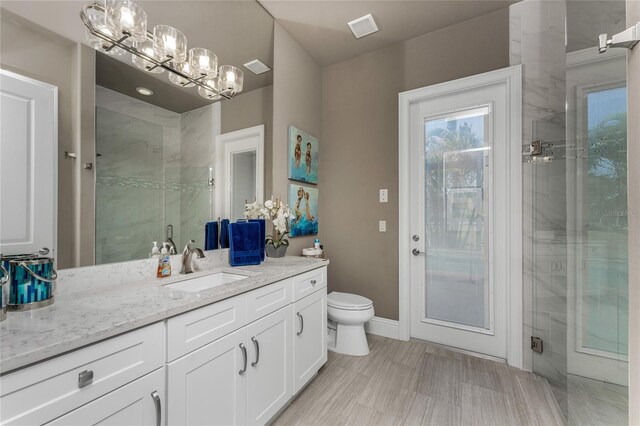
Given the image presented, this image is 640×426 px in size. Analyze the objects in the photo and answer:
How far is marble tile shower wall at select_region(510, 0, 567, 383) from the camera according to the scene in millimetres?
1868

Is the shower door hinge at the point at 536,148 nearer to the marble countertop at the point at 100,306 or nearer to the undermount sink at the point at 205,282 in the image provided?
the marble countertop at the point at 100,306

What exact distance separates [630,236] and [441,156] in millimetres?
1715

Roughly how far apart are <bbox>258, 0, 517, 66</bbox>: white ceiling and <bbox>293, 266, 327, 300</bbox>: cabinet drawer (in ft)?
6.96

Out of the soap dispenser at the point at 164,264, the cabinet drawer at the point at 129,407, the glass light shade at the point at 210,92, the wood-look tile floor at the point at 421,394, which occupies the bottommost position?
the wood-look tile floor at the point at 421,394

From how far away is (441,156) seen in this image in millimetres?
2465

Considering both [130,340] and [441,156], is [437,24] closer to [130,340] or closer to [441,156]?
[441,156]

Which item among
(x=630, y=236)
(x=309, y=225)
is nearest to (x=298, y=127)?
(x=309, y=225)

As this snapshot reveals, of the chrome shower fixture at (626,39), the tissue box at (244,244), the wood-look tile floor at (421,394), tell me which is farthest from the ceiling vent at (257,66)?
the wood-look tile floor at (421,394)

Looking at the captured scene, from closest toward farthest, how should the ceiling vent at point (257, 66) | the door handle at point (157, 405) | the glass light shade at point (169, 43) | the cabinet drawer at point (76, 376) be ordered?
the cabinet drawer at point (76, 376) < the door handle at point (157, 405) < the glass light shade at point (169, 43) < the ceiling vent at point (257, 66)

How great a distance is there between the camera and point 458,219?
2.40m

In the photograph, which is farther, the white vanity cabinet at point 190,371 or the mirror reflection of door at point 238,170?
the mirror reflection of door at point 238,170

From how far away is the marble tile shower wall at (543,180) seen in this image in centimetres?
187

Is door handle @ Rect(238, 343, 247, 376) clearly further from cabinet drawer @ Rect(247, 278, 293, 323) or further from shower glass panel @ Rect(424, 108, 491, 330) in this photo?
shower glass panel @ Rect(424, 108, 491, 330)

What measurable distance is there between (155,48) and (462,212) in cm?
251
